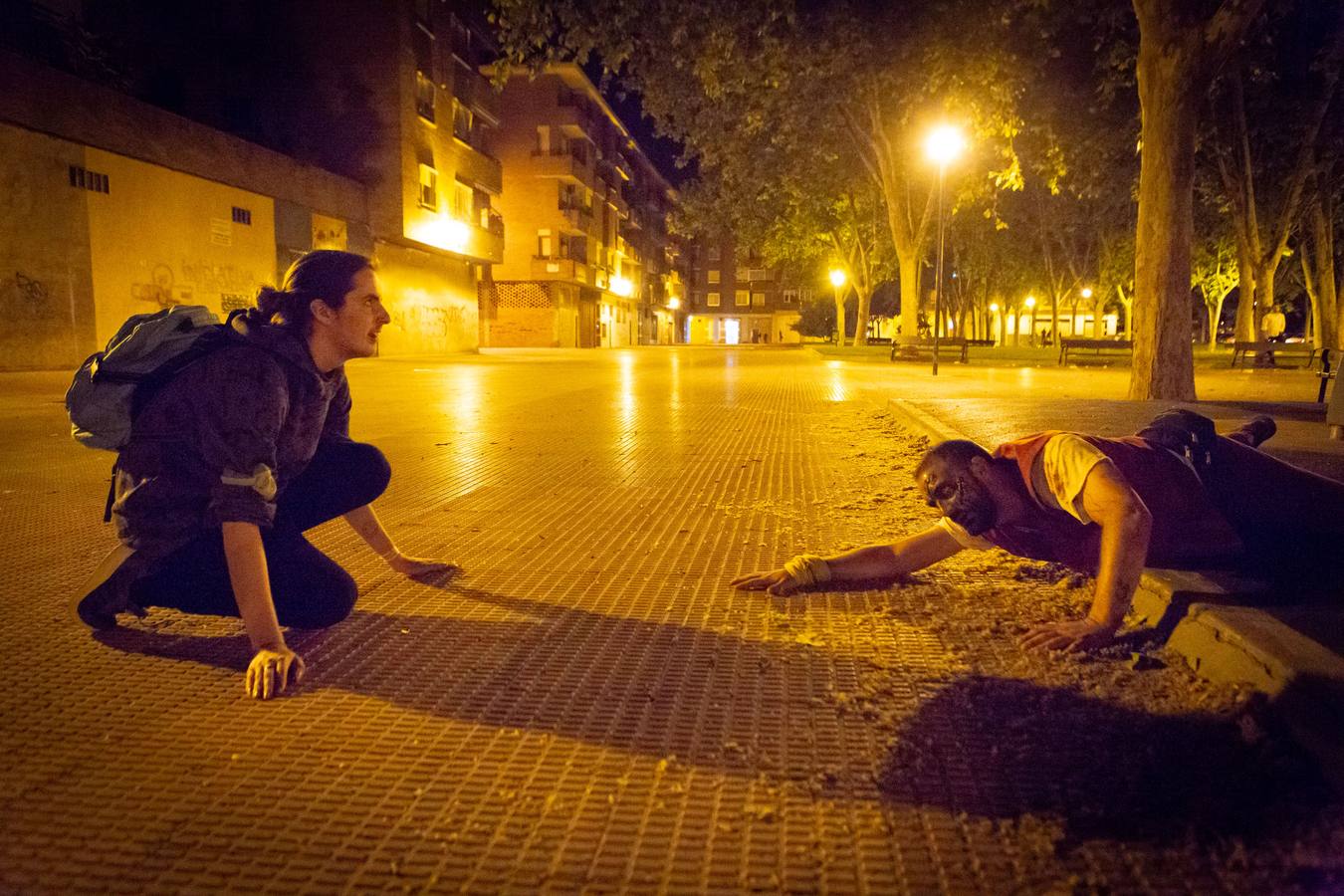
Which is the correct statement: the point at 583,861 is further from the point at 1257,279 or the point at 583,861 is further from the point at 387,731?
the point at 1257,279

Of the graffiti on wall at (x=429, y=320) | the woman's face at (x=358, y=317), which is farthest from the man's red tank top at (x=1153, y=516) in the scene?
the graffiti on wall at (x=429, y=320)

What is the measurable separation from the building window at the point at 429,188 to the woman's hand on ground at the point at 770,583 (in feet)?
104

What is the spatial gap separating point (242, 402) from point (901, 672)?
2.22m

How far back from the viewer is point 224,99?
98.0ft

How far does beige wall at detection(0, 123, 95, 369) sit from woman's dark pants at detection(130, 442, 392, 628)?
59.8ft

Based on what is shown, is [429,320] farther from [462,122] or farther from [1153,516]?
[1153,516]

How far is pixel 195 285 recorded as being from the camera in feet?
72.3

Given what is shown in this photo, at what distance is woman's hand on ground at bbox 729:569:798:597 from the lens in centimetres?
367

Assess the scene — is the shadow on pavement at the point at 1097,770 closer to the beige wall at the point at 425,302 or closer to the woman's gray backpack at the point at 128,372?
the woman's gray backpack at the point at 128,372

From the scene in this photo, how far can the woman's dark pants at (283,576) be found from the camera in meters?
2.78

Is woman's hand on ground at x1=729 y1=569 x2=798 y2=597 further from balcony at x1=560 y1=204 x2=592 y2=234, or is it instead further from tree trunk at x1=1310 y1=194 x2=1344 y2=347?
balcony at x1=560 y1=204 x2=592 y2=234

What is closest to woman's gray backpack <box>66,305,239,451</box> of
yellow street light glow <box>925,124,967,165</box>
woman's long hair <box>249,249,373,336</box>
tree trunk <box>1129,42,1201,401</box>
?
woman's long hair <box>249,249,373,336</box>

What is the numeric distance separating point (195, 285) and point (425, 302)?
1264cm

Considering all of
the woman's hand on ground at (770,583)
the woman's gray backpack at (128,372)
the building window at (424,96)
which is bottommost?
the woman's hand on ground at (770,583)
